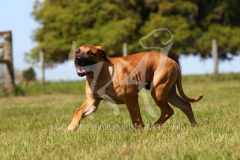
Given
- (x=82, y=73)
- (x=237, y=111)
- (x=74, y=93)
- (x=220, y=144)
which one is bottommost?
(x=74, y=93)

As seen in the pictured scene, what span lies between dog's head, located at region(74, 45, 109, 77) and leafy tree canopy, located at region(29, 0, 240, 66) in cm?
2610

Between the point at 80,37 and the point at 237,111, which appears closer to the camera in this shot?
the point at 237,111

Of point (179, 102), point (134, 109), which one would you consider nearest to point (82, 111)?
point (134, 109)

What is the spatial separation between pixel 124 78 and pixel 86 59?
0.59 metres

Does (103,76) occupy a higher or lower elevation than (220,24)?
higher

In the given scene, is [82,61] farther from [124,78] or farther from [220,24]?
[220,24]

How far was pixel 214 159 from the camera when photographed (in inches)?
181

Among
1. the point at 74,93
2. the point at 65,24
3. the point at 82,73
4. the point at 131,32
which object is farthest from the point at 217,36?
the point at 82,73

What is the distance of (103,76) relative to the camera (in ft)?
23.2

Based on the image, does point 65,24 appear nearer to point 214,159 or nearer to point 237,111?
point 237,111

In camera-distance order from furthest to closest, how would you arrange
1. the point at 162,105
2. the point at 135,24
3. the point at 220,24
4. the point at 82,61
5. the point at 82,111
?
1. the point at 220,24
2. the point at 135,24
3. the point at 162,105
4. the point at 82,111
5. the point at 82,61

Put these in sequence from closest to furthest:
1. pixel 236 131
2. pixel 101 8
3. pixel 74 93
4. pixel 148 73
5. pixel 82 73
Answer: pixel 236 131
pixel 82 73
pixel 148 73
pixel 74 93
pixel 101 8

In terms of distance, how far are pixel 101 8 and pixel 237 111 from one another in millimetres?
29809

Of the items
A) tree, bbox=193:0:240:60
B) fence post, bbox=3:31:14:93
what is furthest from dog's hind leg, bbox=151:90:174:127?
tree, bbox=193:0:240:60
